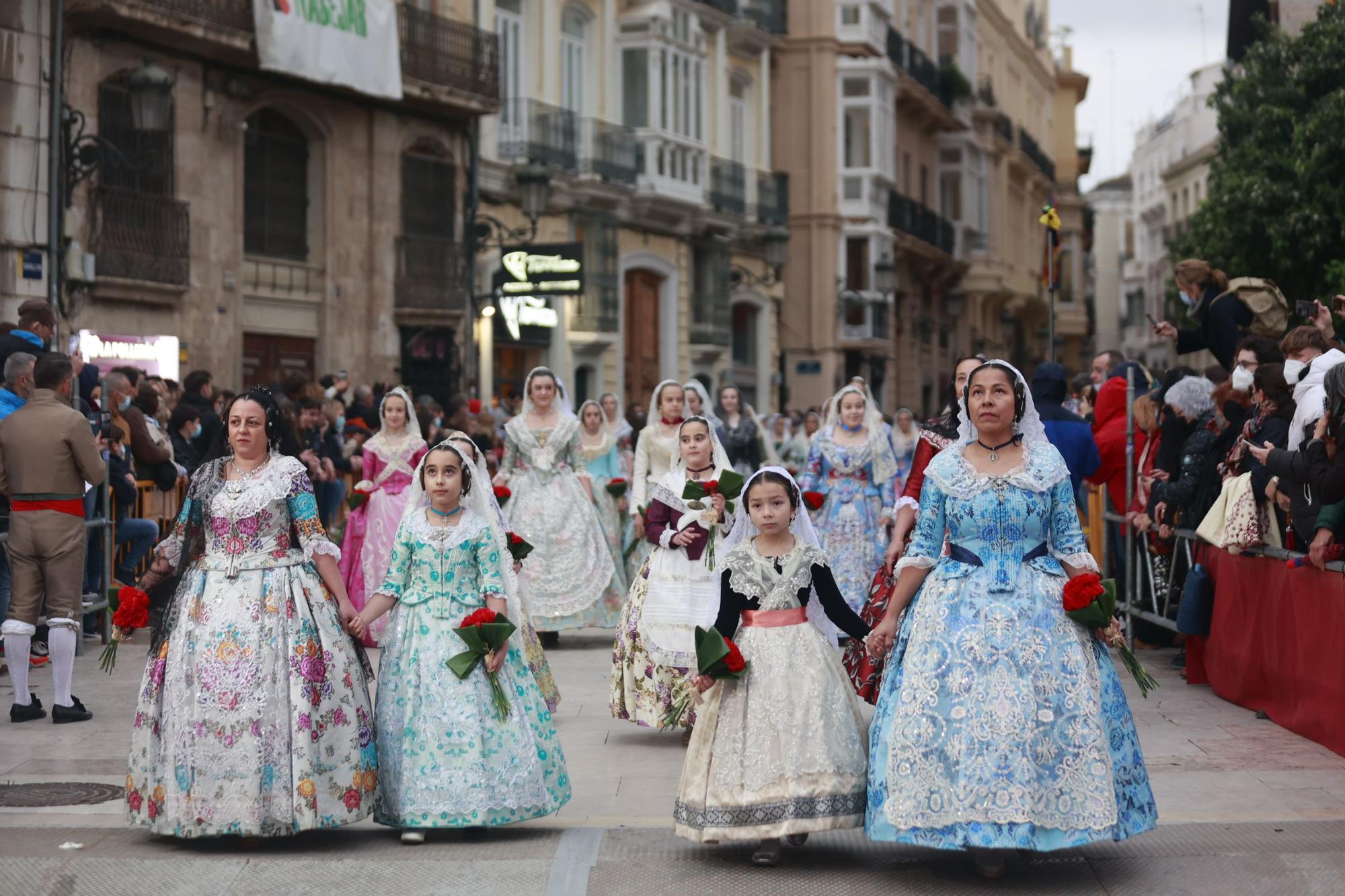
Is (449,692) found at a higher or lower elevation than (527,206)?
lower

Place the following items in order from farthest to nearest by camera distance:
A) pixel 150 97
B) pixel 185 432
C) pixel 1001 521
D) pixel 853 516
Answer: pixel 150 97 < pixel 185 432 < pixel 853 516 < pixel 1001 521

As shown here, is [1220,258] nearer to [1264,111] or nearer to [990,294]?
[1264,111]

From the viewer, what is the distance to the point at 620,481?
14.0m

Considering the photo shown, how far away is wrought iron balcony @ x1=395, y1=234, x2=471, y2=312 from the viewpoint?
25.0m

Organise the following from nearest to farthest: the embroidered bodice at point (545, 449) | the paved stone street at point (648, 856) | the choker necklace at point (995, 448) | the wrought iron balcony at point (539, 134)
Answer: the paved stone street at point (648, 856), the choker necklace at point (995, 448), the embroidered bodice at point (545, 449), the wrought iron balcony at point (539, 134)

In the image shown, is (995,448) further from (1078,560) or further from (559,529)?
(559,529)

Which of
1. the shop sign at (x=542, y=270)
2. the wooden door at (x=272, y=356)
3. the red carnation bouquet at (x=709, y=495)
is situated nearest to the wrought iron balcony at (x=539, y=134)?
the shop sign at (x=542, y=270)

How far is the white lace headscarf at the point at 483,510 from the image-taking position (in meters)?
7.50

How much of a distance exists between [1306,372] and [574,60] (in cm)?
2227

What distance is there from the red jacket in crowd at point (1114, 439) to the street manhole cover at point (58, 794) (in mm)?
7292

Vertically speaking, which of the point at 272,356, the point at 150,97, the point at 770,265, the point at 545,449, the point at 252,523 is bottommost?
the point at 252,523

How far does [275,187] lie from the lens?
23.4m

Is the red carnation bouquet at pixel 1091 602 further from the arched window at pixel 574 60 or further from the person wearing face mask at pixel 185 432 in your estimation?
the arched window at pixel 574 60

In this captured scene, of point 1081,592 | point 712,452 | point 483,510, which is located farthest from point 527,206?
point 1081,592
